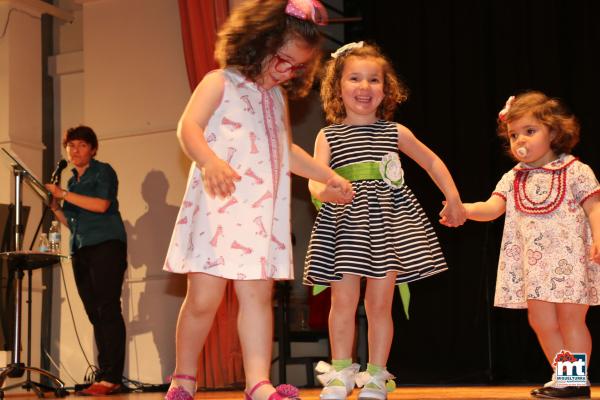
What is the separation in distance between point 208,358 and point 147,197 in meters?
1.17

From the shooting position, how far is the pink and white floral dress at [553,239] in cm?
311

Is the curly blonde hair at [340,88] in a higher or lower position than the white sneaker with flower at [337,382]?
higher

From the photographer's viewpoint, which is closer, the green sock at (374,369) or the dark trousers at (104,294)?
the green sock at (374,369)

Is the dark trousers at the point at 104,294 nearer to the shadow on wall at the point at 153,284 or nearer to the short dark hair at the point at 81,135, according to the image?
the short dark hair at the point at 81,135

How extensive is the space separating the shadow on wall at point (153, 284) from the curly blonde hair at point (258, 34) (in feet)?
10.3

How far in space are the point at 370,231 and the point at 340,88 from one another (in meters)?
0.60

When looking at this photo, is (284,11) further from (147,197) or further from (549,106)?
(147,197)

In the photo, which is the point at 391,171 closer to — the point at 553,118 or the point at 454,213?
the point at 454,213

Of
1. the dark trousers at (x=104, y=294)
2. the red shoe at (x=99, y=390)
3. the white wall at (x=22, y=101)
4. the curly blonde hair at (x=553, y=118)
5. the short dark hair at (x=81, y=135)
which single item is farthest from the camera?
the white wall at (x=22, y=101)

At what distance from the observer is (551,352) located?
3.18 m

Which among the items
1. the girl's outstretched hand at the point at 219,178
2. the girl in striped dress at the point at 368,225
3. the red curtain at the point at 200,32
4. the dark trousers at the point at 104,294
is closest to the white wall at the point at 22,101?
the dark trousers at the point at 104,294

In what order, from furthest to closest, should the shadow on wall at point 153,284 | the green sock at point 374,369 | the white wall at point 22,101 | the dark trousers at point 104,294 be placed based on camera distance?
the white wall at point 22,101 < the shadow on wall at point 153,284 < the dark trousers at point 104,294 < the green sock at point 374,369

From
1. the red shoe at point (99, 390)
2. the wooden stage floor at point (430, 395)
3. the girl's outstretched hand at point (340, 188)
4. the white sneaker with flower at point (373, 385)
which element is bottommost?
the red shoe at point (99, 390)

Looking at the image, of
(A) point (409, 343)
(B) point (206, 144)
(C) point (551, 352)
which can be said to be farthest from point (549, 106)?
(A) point (409, 343)
